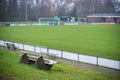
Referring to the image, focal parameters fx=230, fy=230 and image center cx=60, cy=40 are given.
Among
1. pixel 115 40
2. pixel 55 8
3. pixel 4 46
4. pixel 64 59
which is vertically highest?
pixel 55 8

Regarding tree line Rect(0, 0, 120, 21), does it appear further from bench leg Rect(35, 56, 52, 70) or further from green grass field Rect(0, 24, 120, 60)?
bench leg Rect(35, 56, 52, 70)

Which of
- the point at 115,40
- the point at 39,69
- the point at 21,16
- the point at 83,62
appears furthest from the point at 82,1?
the point at 83,62

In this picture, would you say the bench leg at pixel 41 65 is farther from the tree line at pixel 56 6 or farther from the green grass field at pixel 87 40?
the tree line at pixel 56 6

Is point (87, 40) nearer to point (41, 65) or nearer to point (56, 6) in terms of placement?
point (41, 65)

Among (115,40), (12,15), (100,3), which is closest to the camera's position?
(115,40)

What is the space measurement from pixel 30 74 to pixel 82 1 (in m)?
1.08

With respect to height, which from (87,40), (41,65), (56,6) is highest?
(56,6)

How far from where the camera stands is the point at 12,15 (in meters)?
2.33

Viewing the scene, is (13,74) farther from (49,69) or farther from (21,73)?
(49,69)

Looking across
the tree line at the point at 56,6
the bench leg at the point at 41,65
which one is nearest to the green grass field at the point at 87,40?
the tree line at the point at 56,6

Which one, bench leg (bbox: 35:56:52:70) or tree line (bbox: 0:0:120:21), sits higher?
tree line (bbox: 0:0:120:21)

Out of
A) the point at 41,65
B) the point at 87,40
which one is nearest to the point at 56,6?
the point at 41,65

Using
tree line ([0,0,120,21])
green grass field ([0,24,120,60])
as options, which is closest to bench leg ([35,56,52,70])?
green grass field ([0,24,120,60])

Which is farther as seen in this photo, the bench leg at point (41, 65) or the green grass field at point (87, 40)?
the bench leg at point (41, 65)
